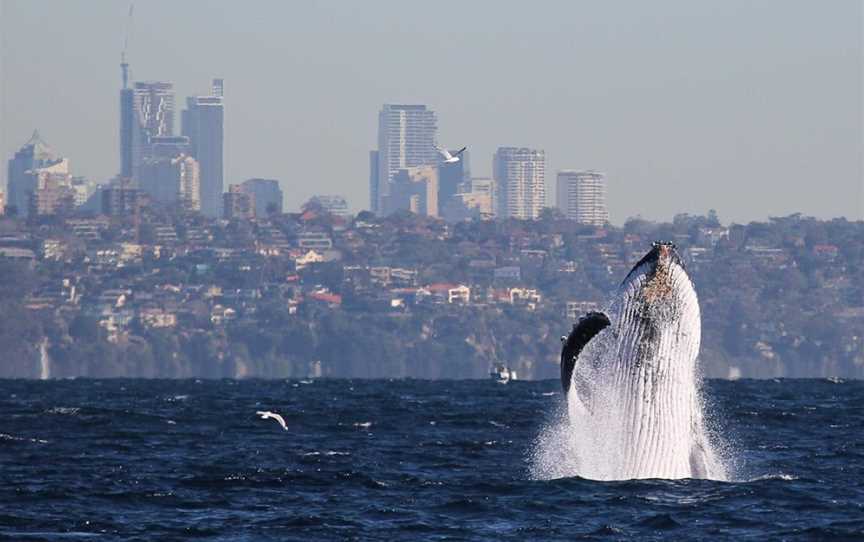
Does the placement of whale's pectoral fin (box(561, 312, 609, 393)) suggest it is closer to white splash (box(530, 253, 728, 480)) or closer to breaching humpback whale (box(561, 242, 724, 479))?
breaching humpback whale (box(561, 242, 724, 479))

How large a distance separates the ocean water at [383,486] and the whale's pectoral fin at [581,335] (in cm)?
391

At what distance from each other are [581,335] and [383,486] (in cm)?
1340

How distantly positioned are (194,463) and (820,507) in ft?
55.3

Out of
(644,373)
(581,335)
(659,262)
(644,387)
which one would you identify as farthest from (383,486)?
(659,262)

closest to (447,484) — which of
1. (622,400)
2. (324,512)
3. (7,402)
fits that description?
(324,512)

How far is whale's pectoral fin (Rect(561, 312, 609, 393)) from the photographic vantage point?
28.5 meters

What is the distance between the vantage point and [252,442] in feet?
192

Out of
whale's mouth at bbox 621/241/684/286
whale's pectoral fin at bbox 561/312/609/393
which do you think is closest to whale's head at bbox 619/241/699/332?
whale's mouth at bbox 621/241/684/286

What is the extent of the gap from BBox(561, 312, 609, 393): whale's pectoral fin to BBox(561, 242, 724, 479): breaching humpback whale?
0.04 ft

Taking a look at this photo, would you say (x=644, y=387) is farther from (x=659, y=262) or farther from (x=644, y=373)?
(x=659, y=262)

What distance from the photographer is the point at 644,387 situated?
30109mm

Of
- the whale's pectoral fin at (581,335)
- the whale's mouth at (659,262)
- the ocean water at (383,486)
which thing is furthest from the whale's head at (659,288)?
the ocean water at (383,486)

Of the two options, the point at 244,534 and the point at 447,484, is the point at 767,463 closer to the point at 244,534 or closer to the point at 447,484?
the point at 447,484

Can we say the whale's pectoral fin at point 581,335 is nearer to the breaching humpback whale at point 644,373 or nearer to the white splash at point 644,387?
the breaching humpback whale at point 644,373
